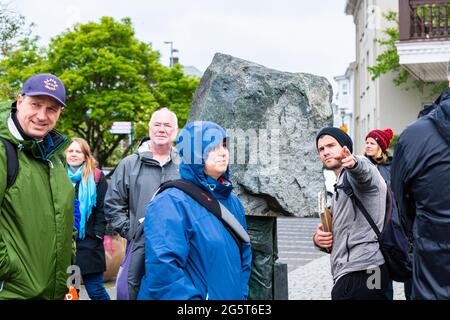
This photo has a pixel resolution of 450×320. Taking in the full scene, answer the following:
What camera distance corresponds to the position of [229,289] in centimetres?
317

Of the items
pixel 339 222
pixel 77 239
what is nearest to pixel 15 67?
pixel 77 239

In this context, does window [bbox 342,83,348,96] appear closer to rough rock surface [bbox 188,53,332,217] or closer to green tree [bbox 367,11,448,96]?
green tree [bbox 367,11,448,96]

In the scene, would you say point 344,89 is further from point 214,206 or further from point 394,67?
point 214,206

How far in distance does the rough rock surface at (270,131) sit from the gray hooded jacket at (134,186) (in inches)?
26.4

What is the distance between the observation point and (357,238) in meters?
4.25

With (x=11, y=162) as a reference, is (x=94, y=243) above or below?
below

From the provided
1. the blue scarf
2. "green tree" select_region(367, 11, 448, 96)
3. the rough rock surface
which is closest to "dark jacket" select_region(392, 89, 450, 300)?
the rough rock surface

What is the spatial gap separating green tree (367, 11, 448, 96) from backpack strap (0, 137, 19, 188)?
18.2m

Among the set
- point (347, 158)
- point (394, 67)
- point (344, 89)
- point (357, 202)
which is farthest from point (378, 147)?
point (344, 89)

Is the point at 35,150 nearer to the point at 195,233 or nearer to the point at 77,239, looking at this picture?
the point at 195,233

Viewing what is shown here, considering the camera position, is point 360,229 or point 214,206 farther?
point 360,229

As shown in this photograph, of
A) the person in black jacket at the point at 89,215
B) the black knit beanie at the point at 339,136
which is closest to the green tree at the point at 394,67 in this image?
the person in black jacket at the point at 89,215

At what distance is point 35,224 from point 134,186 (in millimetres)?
1919
